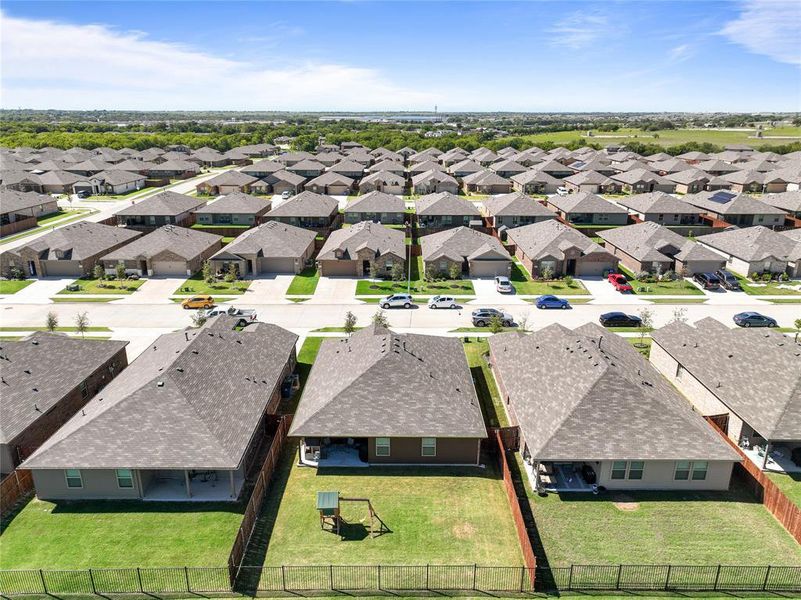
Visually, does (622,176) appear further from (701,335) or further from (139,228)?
(139,228)

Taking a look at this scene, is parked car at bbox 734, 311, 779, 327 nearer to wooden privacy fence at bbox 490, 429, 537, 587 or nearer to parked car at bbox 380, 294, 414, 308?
parked car at bbox 380, 294, 414, 308

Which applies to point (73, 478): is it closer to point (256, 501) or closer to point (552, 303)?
point (256, 501)

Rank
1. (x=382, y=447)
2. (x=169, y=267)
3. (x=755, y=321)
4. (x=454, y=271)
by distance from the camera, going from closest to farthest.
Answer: (x=382, y=447)
(x=755, y=321)
(x=454, y=271)
(x=169, y=267)

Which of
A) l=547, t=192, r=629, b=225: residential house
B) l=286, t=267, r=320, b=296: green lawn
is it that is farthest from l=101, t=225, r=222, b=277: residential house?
l=547, t=192, r=629, b=225: residential house

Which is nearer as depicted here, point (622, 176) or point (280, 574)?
point (280, 574)

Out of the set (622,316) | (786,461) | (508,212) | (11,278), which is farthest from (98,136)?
(786,461)

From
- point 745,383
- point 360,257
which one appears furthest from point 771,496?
point 360,257
